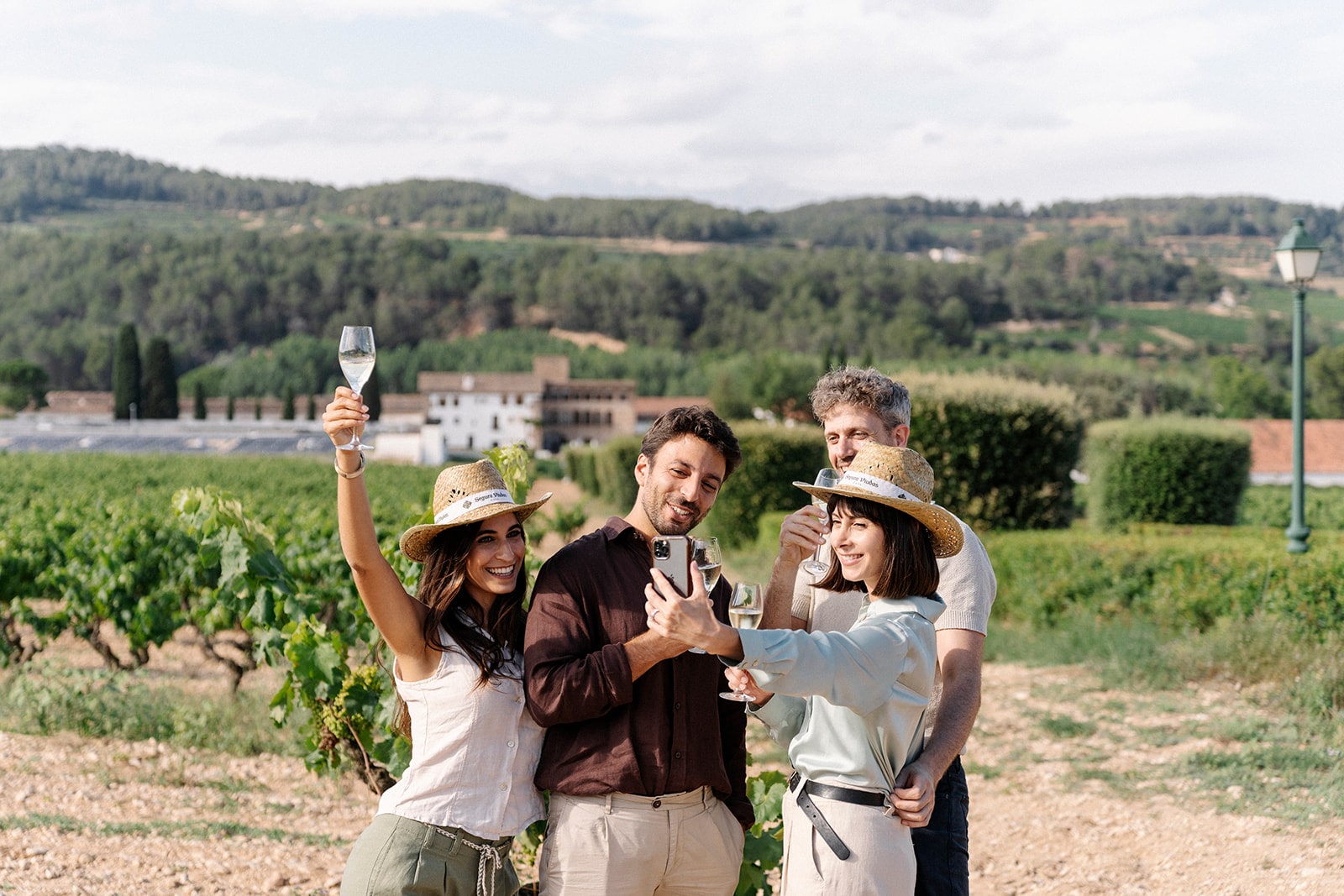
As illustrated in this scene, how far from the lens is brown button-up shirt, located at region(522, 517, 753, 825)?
100 inches

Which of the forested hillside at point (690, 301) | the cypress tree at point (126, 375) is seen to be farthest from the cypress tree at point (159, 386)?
the forested hillside at point (690, 301)

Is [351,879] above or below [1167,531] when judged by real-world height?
above

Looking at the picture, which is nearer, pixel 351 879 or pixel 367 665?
pixel 351 879

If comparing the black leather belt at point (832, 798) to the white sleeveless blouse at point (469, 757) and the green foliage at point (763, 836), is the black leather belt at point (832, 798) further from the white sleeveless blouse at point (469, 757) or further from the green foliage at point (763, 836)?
the green foliage at point (763, 836)

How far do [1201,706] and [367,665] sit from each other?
573cm

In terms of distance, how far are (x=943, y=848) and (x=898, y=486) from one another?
0.93m

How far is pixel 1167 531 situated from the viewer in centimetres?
1246

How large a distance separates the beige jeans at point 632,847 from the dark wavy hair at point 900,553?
2.26 feet

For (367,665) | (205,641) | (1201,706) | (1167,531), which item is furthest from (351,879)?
(1167,531)

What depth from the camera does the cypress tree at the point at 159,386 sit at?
246 ft

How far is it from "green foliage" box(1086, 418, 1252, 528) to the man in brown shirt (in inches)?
478

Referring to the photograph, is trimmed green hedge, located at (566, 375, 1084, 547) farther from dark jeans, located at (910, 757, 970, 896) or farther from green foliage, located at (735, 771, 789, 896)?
dark jeans, located at (910, 757, 970, 896)

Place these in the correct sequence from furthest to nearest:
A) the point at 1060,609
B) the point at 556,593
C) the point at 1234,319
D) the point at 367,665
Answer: the point at 1234,319, the point at 1060,609, the point at 367,665, the point at 556,593

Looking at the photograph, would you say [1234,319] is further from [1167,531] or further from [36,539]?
[36,539]
